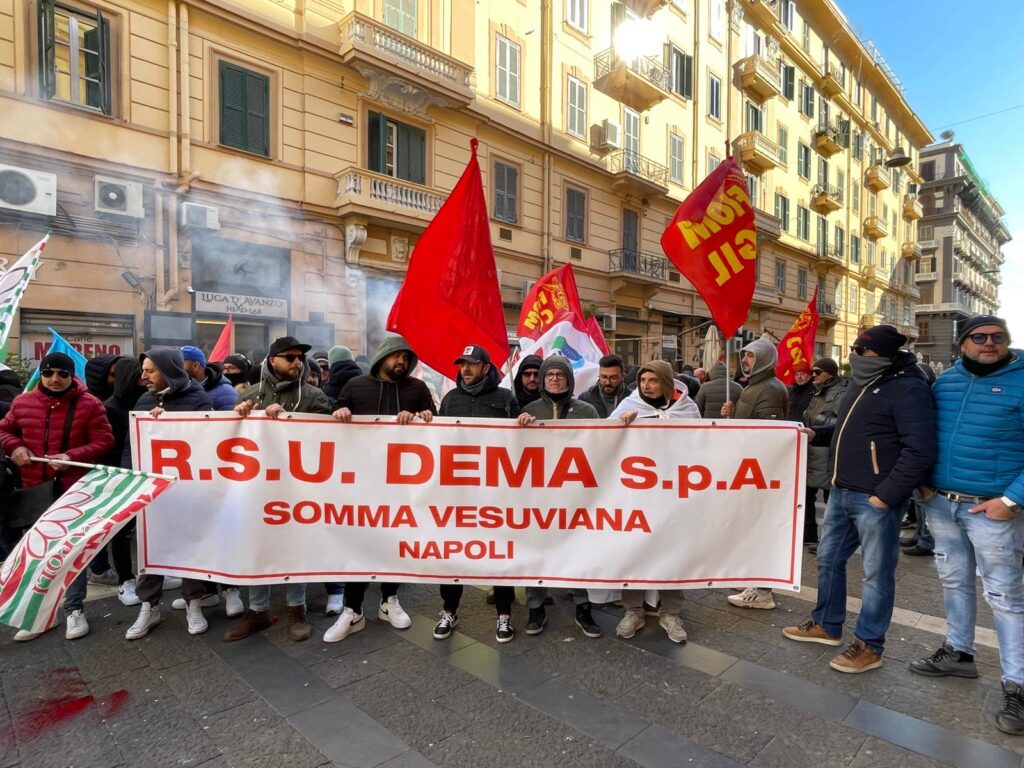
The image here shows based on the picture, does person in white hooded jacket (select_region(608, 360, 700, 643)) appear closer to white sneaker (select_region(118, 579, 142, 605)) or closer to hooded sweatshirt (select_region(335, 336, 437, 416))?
hooded sweatshirt (select_region(335, 336, 437, 416))

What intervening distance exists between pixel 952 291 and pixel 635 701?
66.4 meters

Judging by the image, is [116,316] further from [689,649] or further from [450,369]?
[689,649]

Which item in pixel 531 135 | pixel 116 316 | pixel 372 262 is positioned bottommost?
pixel 116 316

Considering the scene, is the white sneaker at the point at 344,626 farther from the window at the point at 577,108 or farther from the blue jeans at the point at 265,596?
the window at the point at 577,108

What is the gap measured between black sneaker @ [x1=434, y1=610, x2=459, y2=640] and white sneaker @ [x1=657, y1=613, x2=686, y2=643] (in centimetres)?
130

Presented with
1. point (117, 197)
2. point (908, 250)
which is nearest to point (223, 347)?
point (117, 197)

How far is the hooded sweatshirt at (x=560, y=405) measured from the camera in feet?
12.2

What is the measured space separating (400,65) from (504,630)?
509 inches

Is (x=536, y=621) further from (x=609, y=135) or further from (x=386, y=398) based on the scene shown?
(x=609, y=135)

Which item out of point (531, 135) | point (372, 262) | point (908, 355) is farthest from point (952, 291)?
point (908, 355)

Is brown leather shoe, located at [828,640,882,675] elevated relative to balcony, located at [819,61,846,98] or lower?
lower

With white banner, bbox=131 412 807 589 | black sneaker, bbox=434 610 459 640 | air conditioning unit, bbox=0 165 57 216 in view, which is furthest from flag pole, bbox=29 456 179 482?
air conditioning unit, bbox=0 165 57 216

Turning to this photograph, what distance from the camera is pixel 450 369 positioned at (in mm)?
3822

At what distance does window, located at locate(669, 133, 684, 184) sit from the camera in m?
21.5
